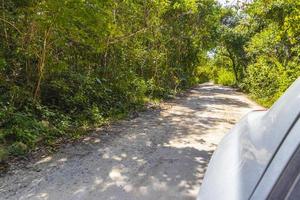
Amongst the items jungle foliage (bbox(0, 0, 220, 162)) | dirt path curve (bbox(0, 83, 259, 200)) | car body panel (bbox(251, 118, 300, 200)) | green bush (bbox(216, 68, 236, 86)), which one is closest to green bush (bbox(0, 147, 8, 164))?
jungle foliage (bbox(0, 0, 220, 162))

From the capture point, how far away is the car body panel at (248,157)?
1020 millimetres

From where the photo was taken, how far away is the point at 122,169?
568 centimetres

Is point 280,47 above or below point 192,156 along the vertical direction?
above

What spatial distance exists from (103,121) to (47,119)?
1.84 metres

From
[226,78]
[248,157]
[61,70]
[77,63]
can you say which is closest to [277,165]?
[248,157]

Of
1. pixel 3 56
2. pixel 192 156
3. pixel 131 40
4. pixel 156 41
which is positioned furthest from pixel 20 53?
pixel 156 41

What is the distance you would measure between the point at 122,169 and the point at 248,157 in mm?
4613

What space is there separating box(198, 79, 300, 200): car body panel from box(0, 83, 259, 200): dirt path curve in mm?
3254

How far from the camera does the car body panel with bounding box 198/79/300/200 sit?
1020 mm

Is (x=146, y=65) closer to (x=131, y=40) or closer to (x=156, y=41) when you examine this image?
(x=156, y=41)

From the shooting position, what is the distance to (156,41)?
1850 centimetres

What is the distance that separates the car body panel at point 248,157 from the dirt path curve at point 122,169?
3254 mm

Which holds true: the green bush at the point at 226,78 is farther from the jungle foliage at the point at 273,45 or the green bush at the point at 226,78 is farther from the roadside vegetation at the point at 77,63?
the roadside vegetation at the point at 77,63

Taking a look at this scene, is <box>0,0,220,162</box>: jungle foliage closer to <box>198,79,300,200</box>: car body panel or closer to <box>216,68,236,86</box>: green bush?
<box>198,79,300,200</box>: car body panel
